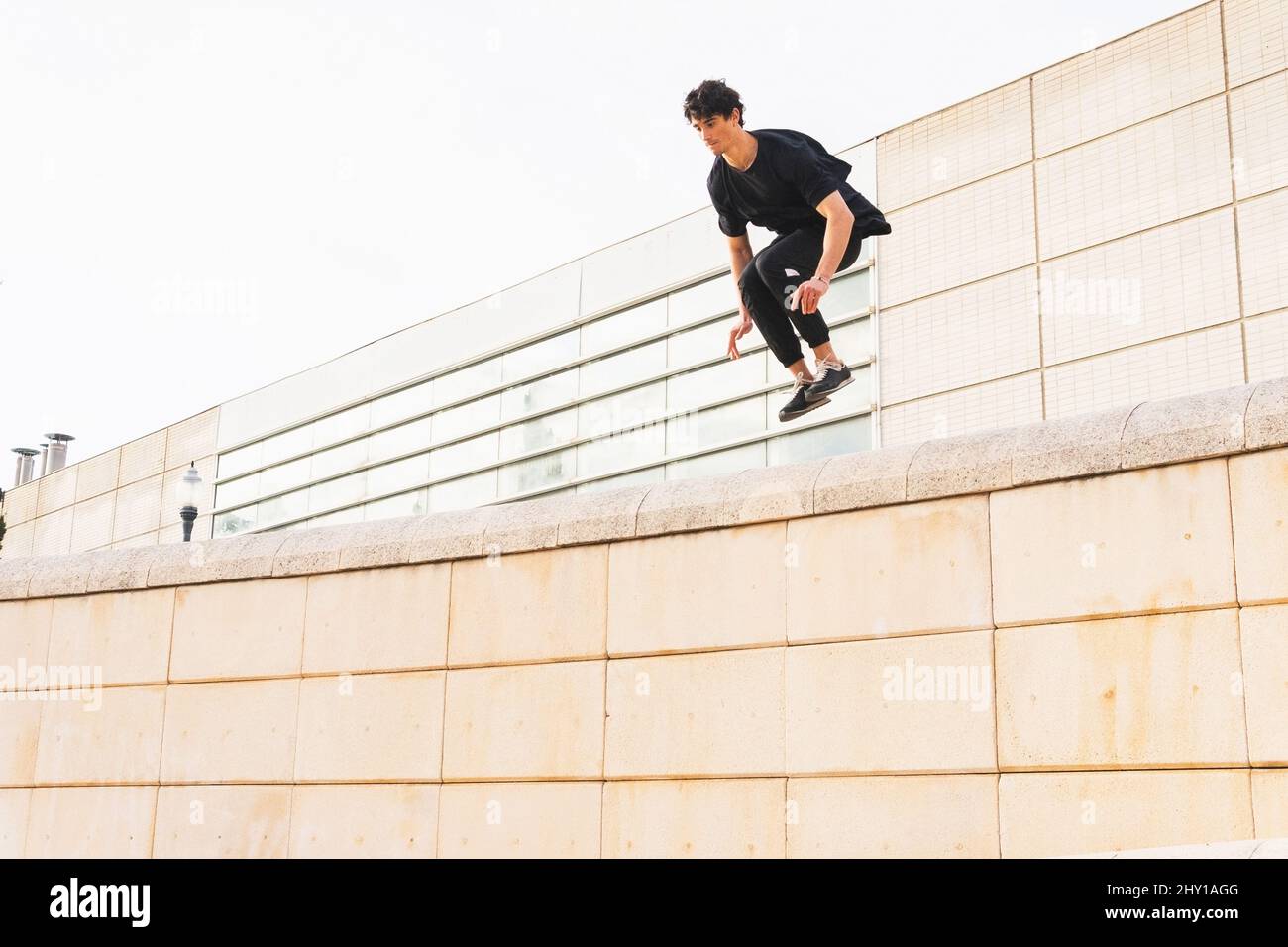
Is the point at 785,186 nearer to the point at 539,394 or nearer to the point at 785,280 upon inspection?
the point at 785,280

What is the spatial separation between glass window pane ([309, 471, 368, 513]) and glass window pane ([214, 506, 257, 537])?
369 cm

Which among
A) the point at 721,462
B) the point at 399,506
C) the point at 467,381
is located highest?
the point at 467,381

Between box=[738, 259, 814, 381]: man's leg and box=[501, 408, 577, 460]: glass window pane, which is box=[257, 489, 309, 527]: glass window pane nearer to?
A: box=[501, 408, 577, 460]: glass window pane

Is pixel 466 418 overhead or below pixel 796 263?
overhead

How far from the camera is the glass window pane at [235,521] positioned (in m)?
44.1

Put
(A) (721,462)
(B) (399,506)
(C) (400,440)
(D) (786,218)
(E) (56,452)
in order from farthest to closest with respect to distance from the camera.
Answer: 1. (E) (56,452)
2. (C) (400,440)
3. (B) (399,506)
4. (A) (721,462)
5. (D) (786,218)

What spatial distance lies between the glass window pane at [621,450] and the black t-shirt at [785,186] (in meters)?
19.9

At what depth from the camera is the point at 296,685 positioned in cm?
1096

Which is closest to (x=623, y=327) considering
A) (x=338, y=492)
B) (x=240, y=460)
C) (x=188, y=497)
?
(x=338, y=492)

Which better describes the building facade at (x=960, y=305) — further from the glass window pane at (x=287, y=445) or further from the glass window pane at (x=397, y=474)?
the glass window pane at (x=287, y=445)

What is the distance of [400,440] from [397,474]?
98 centimetres

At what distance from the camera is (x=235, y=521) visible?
1761 inches

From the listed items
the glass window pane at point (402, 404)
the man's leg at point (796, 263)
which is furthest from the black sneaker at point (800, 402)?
the glass window pane at point (402, 404)
